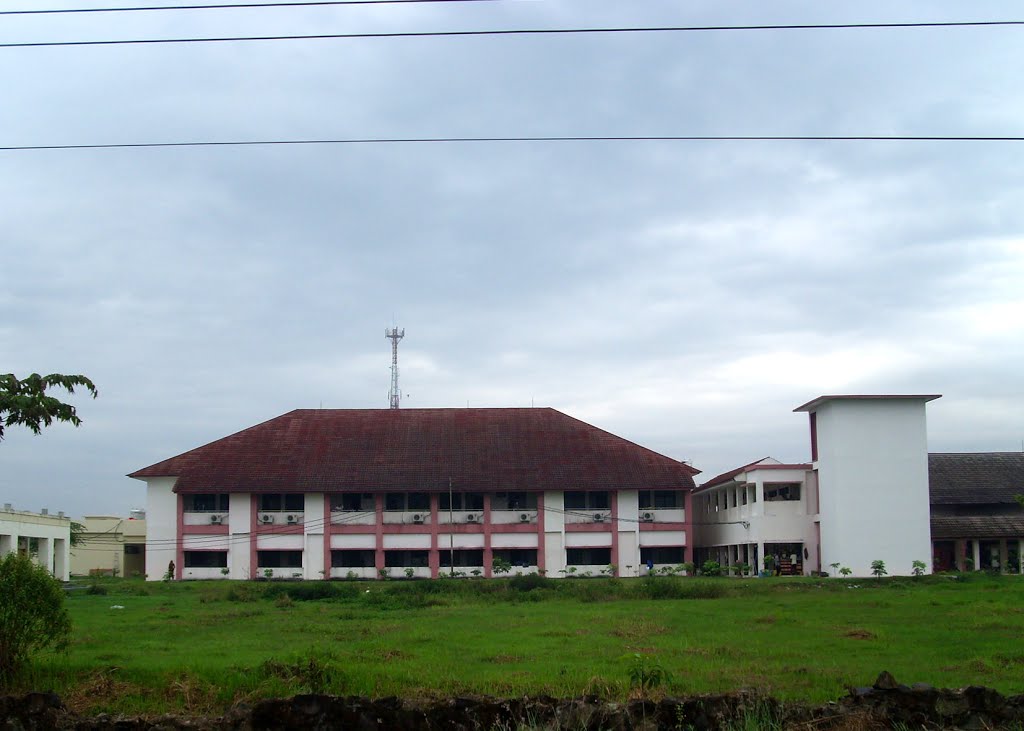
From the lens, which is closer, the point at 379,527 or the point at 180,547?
the point at 180,547

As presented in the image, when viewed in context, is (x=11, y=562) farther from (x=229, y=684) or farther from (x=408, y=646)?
(x=408, y=646)

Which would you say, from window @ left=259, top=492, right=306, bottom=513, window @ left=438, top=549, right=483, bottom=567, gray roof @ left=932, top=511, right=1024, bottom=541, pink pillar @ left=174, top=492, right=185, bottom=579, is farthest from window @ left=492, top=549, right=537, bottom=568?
gray roof @ left=932, top=511, right=1024, bottom=541

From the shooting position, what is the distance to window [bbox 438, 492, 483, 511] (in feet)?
170

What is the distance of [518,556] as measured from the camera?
171 feet

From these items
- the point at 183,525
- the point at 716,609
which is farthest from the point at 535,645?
the point at 183,525

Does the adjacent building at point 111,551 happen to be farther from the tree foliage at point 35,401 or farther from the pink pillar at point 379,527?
the tree foliage at point 35,401

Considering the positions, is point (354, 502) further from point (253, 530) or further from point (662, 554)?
point (662, 554)

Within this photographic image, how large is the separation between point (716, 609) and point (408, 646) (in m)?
10.2

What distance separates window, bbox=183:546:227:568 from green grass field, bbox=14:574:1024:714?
1878cm

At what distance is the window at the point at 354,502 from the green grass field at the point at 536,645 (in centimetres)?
1873

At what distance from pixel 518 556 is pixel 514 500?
2868 mm

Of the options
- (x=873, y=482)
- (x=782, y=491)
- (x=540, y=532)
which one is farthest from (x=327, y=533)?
(x=873, y=482)

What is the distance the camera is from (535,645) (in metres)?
18.7

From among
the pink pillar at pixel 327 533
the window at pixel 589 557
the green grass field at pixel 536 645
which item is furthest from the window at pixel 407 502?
the green grass field at pixel 536 645
